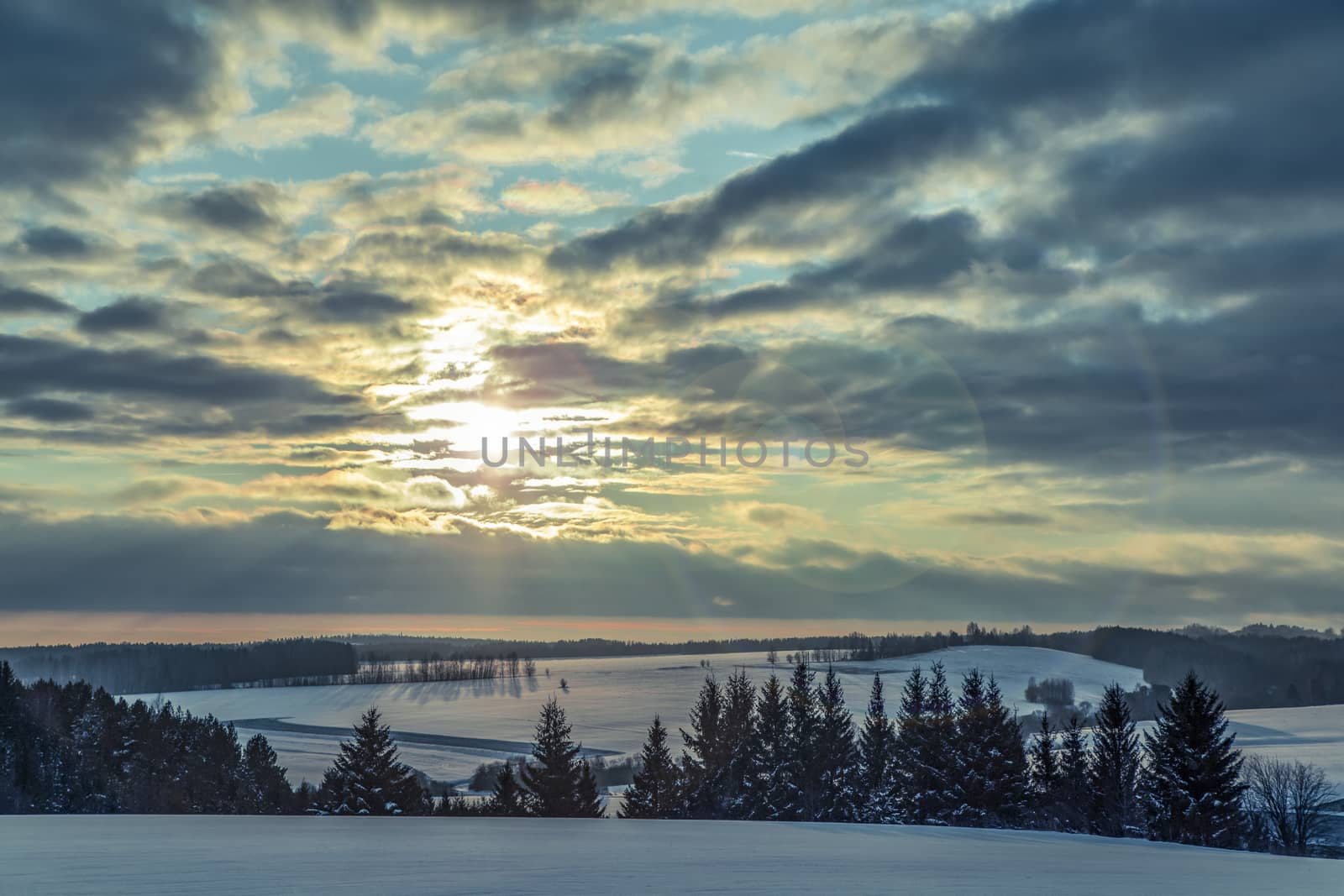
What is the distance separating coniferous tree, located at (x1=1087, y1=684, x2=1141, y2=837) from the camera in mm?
59875

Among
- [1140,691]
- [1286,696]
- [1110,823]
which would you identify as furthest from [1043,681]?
[1110,823]

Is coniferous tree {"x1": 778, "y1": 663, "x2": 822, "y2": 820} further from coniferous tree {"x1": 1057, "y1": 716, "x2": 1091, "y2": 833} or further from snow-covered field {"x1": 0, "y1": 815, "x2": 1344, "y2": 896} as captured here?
snow-covered field {"x1": 0, "y1": 815, "x2": 1344, "y2": 896}

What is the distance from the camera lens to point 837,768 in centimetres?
6819

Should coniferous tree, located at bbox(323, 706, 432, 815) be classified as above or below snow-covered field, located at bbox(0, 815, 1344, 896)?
below

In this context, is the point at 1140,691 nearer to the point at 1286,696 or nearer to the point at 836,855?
the point at 1286,696

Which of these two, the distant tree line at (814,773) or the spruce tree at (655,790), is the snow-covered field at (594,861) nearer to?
the distant tree line at (814,773)

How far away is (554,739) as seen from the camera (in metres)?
58.4

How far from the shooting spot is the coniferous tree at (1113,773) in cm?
5988

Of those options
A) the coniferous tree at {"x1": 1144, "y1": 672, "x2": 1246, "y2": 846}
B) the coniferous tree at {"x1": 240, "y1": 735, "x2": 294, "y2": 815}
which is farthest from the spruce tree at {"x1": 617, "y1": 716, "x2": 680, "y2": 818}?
the coniferous tree at {"x1": 240, "y1": 735, "x2": 294, "y2": 815}

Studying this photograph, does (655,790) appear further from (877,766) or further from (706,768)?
(877,766)

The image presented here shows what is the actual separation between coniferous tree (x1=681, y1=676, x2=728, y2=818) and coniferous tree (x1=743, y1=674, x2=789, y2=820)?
2.05 meters

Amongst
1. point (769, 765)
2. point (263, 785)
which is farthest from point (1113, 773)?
point (263, 785)

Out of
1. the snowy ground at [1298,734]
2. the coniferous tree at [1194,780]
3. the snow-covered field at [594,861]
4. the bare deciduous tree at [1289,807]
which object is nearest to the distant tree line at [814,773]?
the coniferous tree at [1194,780]

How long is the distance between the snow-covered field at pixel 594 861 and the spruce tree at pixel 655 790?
125 feet
